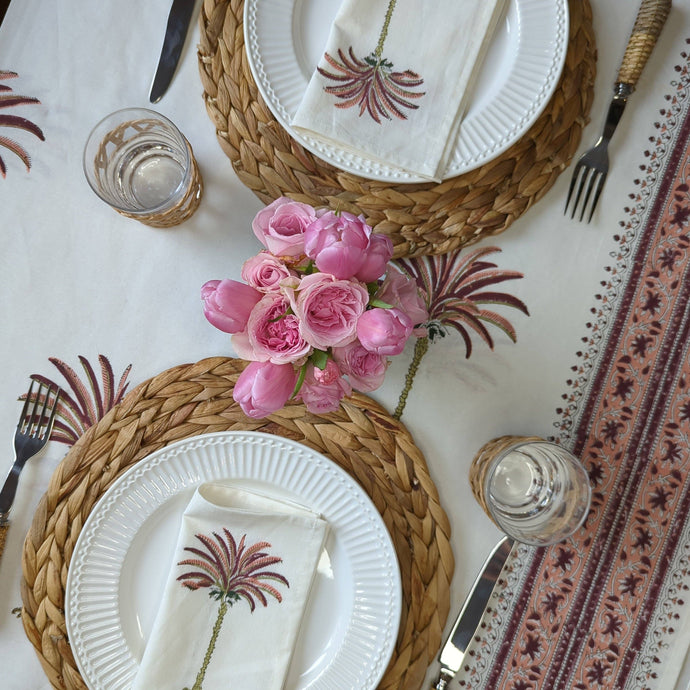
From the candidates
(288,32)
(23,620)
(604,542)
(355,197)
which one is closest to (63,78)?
(288,32)

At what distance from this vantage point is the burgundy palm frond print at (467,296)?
84 cm

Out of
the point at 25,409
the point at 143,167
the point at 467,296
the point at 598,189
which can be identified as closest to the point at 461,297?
the point at 467,296

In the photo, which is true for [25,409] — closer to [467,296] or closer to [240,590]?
[240,590]

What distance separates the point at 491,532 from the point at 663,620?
25 cm

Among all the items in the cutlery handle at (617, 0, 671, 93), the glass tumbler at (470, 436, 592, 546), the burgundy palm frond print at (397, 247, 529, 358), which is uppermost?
the cutlery handle at (617, 0, 671, 93)

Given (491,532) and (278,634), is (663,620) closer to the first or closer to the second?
(491,532)

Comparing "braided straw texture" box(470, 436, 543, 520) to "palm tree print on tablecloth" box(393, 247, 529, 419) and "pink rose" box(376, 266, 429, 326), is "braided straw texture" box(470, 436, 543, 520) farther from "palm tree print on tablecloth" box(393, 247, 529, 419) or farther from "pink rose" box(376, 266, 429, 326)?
"pink rose" box(376, 266, 429, 326)

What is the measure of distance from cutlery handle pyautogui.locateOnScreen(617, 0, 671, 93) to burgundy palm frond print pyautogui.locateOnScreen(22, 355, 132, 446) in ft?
2.50

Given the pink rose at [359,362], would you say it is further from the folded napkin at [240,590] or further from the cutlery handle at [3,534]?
the cutlery handle at [3,534]

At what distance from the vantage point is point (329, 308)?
532 millimetres

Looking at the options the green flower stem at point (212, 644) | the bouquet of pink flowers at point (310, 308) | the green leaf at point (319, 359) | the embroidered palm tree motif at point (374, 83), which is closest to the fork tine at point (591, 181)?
the embroidered palm tree motif at point (374, 83)

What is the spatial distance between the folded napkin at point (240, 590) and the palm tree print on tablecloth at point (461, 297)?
8.4 inches

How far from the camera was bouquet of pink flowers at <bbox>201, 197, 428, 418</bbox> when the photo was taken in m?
0.53

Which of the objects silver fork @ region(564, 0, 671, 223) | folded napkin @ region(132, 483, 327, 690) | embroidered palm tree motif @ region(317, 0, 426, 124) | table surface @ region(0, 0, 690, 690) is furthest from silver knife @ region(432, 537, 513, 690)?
embroidered palm tree motif @ region(317, 0, 426, 124)
